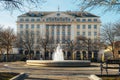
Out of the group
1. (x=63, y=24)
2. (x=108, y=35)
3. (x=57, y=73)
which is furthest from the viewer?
(x=63, y=24)

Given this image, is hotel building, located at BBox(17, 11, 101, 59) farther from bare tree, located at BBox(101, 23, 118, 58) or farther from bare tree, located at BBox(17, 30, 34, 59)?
bare tree, located at BBox(101, 23, 118, 58)

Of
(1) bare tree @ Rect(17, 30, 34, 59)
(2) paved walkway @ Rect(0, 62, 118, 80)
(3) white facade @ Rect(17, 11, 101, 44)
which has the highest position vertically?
(3) white facade @ Rect(17, 11, 101, 44)

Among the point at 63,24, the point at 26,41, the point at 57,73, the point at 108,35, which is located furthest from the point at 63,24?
the point at 57,73

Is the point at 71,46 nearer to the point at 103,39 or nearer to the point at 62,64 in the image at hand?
the point at 103,39

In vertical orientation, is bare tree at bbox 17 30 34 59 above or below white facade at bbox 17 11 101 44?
below

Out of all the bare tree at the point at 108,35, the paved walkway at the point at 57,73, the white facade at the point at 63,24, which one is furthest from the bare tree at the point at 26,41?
the paved walkway at the point at 57,73

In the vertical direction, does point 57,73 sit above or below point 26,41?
below

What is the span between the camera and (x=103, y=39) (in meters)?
77.0

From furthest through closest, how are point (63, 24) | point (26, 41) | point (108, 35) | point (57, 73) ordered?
point (63, 24) < point (26, 41) < point (108, 35) < point (57, 73)

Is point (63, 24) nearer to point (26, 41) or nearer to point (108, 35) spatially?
point (26, 41)

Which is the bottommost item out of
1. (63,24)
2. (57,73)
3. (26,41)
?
(57,73)

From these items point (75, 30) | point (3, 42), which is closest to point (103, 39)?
point (3, 42)

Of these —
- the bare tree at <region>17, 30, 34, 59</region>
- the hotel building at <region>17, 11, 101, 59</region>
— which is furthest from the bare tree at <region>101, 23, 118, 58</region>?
the hotel building at <region>17, 11, 101, 59</region>

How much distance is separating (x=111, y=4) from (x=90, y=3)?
3.67 ft
